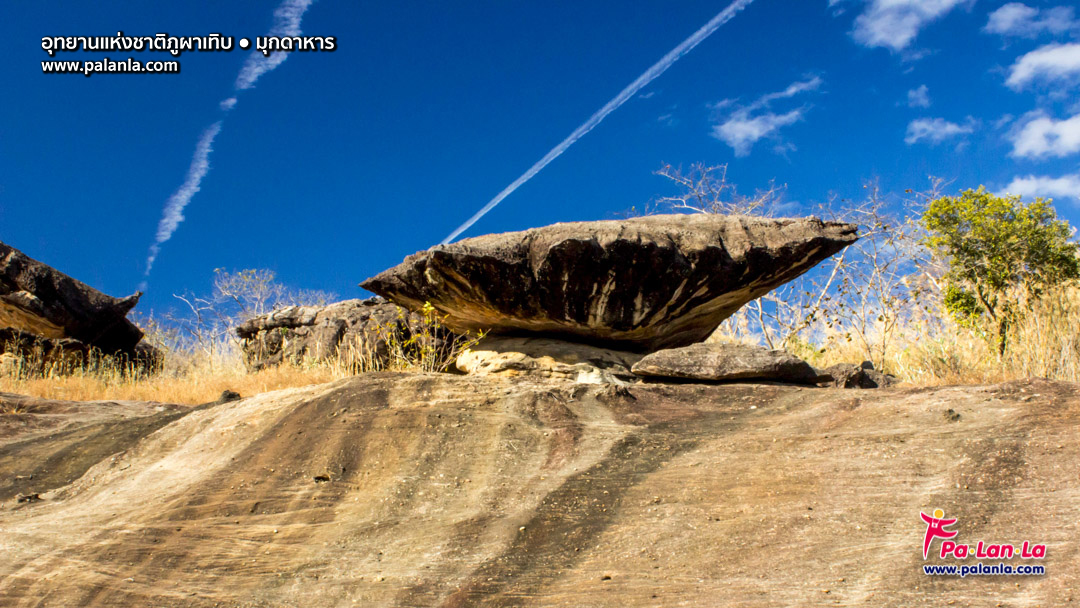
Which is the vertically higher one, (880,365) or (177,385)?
(177,385)

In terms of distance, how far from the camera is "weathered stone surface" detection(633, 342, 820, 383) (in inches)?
226

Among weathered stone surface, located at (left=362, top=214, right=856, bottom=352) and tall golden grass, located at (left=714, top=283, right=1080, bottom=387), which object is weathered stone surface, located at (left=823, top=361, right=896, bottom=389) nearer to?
tall golden grass, located at (left=714, top=283, right=1080, bottom=387)

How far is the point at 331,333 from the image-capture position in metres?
10.1

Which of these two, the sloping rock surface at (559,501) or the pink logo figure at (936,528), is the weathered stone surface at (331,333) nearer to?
the sloping rock surface at (559,501)

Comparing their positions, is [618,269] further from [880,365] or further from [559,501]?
[880,365]

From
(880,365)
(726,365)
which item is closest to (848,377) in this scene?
(726,365)

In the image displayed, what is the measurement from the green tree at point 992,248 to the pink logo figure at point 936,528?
5351 millimetres

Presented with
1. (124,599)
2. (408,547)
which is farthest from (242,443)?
(408,547)

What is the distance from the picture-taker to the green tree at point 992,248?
8.03 metres

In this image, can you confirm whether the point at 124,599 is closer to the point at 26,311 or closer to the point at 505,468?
the point at 505,468

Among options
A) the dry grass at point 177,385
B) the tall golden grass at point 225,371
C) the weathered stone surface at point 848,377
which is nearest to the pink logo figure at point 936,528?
the weathered stone surface at point 848,377

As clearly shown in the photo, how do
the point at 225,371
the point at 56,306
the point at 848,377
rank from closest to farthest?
1. the point at 848,377
2. the point at 225,371
3. the point at 56,306

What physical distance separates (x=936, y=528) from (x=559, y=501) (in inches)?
71.3

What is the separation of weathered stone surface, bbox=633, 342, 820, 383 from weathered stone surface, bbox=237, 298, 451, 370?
358 centimetres
